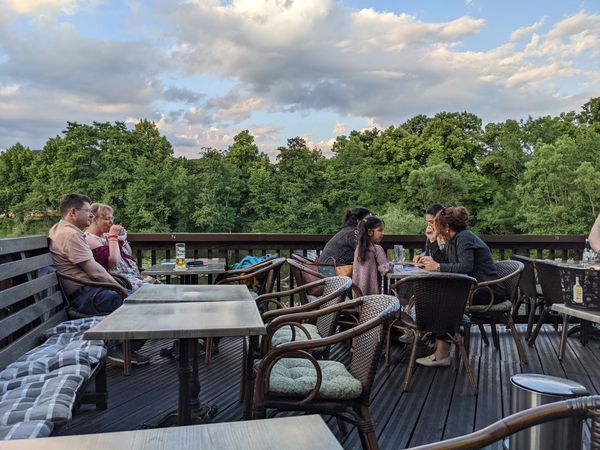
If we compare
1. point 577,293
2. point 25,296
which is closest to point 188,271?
point 25,296

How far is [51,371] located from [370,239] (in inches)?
106

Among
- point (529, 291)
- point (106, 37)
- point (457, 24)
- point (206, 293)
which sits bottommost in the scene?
point (529, 291)

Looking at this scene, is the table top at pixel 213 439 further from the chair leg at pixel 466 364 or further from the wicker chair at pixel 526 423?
the chair leg at pixel 466 364

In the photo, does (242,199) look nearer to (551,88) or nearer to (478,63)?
(478,63)

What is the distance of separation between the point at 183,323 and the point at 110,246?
8.50ft

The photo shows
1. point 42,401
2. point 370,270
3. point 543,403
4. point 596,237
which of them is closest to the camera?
point 42,401

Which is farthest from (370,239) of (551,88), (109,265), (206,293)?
(551,88)

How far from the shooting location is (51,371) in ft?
7.71

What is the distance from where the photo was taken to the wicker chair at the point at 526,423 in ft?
2.87

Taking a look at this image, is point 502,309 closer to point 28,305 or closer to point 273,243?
point 273,243

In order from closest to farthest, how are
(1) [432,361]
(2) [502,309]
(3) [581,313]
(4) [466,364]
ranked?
(3) [581,313]
(4) [466,364]
(1) [432,361]
(2) [502,309]

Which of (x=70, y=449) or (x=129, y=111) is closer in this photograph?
(x=70, y=449)

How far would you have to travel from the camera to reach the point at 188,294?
9.70 feet

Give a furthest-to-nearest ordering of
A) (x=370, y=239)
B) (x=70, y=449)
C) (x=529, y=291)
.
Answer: (x=529, y=291) → (x=370, y=239) → (x=70, y=449)
